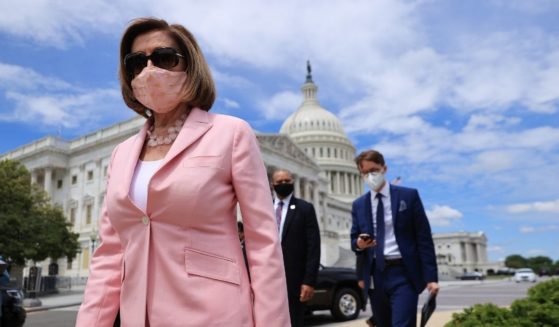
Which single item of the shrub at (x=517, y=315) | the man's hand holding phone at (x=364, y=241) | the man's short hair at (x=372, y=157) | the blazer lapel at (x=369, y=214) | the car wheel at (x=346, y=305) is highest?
the man's short hair at (x=372, y=157)

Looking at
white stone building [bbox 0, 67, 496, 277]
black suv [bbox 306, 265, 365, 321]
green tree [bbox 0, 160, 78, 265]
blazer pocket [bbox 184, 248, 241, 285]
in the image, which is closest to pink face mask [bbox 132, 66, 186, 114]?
blazer pocket [bbox 184, 248, 241, 285]

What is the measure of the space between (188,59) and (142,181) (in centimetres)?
69

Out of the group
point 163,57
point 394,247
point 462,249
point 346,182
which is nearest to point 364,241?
point 394,247

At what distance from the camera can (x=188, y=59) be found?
8.78 ft

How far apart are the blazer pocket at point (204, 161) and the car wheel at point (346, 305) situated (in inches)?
465

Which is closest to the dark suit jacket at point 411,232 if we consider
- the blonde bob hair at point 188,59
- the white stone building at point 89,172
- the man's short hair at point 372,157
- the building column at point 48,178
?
the man's short hair at point 372,157

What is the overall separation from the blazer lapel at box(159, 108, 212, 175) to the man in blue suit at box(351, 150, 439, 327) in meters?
3.47

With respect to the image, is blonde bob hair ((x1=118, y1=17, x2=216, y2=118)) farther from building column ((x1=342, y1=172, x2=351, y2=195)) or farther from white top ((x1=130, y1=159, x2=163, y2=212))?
building column ((x1=342, y1=172, x2=351, y2=195))

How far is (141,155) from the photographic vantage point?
2.63 metres

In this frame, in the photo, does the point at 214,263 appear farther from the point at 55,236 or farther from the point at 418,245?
the point at 55,236

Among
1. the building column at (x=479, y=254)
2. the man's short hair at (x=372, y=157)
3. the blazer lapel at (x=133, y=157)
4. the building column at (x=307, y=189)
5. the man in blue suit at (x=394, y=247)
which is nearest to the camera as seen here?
the blazer lapel at (x=133, y=157)

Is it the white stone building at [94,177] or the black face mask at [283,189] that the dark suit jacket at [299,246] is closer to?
the black face mask at [283,189]

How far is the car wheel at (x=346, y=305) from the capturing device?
13.4 meters

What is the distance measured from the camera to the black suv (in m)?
13.2
